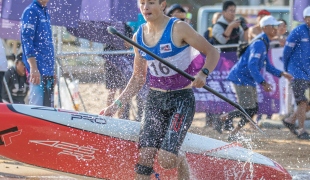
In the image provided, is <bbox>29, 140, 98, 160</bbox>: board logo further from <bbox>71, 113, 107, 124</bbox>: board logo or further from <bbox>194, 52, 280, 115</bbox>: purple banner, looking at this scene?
<bbox>194, 52, 280, 115</bbox>: purple banner

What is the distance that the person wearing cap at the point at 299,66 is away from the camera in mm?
9805

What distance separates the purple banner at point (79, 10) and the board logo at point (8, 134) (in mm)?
2450

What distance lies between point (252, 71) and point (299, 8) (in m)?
1.81

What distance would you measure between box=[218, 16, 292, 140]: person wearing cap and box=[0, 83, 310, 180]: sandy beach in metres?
0.44

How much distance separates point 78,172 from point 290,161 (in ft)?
8.94

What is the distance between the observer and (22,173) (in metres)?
6.96

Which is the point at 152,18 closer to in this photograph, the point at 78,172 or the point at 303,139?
the point at 78,172

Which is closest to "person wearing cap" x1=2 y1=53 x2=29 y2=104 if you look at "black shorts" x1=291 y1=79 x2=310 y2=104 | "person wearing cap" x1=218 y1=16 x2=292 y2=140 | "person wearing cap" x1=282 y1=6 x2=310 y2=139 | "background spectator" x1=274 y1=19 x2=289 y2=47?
"person wearing cap" x1=218 y1=16 x2=292 y2=140

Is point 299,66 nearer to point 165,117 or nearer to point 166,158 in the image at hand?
point 165,117

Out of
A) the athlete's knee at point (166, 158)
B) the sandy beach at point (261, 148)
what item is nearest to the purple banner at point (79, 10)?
the sandy beach at point (261, 148)

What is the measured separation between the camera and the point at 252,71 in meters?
9.30

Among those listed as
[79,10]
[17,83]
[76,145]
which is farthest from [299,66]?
[76,145]

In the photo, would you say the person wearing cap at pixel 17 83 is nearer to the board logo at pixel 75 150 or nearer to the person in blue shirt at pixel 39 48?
the person in blue shirt at pixel 39 48

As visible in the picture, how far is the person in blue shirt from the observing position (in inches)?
303
